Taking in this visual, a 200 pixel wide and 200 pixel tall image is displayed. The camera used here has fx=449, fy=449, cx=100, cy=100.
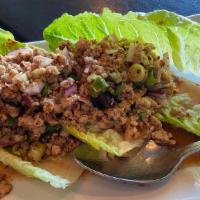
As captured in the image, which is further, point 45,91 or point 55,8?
point 55,8

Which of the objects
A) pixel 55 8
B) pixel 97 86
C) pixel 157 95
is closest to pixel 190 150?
pixel 157 95

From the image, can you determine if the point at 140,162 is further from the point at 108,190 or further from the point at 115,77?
the point at 115,77

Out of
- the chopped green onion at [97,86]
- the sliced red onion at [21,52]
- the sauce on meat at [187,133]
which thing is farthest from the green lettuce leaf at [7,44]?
the sauce on meat at [187,133]

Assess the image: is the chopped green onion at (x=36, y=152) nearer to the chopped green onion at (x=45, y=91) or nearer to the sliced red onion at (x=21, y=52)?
the chopped green onion at (x=45, y=91)

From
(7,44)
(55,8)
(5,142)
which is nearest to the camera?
(5,142)

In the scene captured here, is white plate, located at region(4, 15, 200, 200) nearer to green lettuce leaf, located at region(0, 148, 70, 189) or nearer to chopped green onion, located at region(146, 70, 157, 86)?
green lettuce leaf, located at region(0, 148, 70, 189)

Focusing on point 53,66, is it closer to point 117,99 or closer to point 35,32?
point 117,99

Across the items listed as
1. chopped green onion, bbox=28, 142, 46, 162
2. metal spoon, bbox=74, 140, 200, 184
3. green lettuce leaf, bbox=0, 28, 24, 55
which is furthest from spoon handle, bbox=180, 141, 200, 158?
green lettuce leaf, bbox=0, 28, 24, 55
